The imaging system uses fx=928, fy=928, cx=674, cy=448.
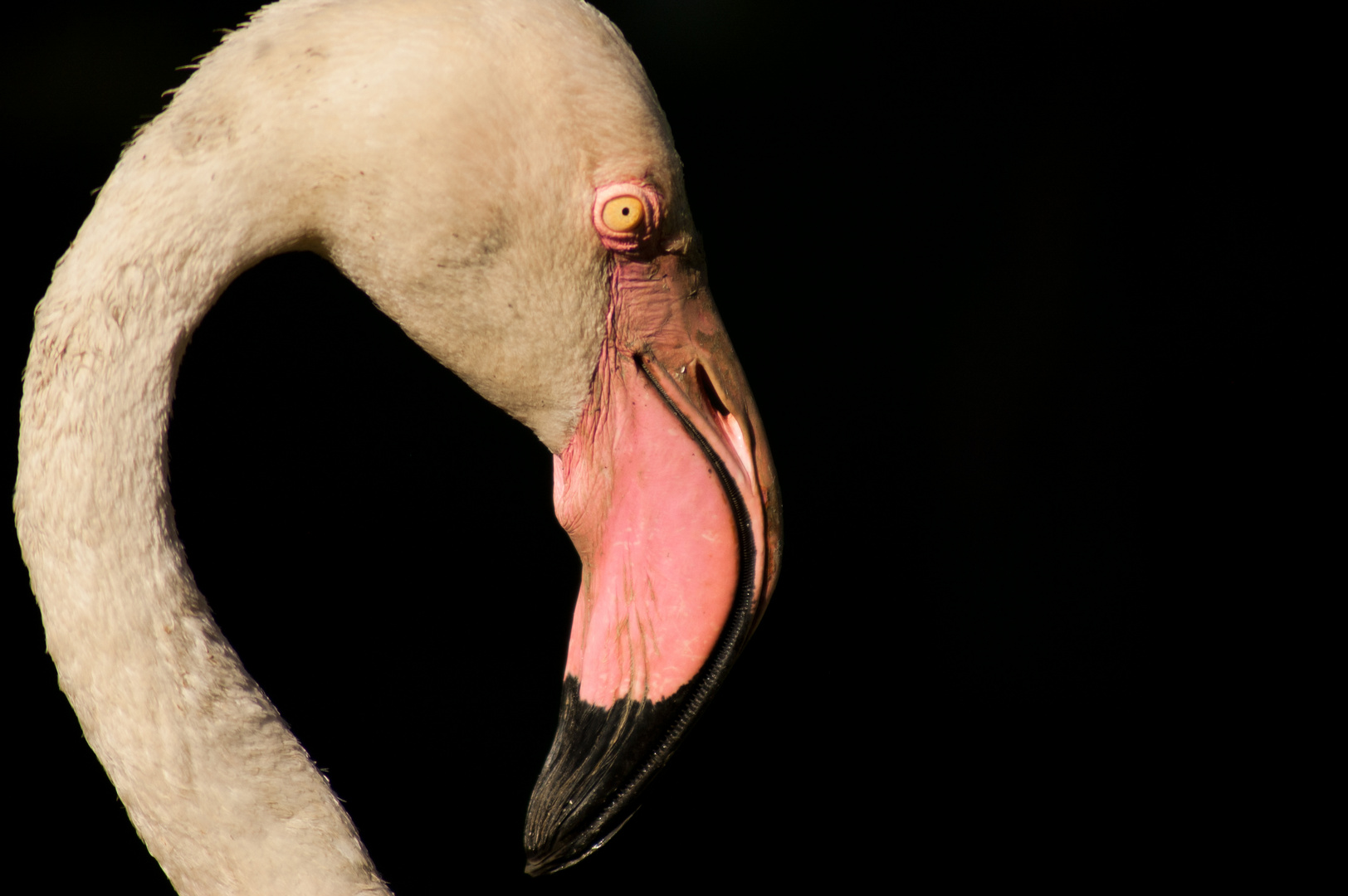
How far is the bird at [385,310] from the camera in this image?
877 mm

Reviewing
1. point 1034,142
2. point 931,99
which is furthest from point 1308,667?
point 931,99

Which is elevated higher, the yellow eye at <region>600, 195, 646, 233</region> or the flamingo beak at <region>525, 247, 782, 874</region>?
the yellow eye at <region>600, 195, 646, 233</region>

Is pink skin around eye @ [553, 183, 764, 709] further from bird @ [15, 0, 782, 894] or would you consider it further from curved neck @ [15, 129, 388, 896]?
curved neck @ [15, 129, 388, 896]

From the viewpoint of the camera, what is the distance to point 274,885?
94 centimetres

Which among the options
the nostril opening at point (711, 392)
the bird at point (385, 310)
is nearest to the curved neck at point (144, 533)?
the bird at point (385, 310)

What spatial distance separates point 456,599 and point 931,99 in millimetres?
1938

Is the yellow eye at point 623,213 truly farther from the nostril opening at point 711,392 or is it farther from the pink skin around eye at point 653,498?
the nostril opening at point 711,392

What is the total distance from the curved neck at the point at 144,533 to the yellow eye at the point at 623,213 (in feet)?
1.05

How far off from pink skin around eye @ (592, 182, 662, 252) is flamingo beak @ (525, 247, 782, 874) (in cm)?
4

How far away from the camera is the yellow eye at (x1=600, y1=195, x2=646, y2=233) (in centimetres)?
92

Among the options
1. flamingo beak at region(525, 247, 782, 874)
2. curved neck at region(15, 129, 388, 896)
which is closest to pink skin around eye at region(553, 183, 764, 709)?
flamingo beak at region(525, 247, 782, 874)

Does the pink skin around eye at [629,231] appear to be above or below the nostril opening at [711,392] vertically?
above

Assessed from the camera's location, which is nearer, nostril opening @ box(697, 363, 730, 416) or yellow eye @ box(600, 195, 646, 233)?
yellow eye @ box(600, 195, 646, 233)

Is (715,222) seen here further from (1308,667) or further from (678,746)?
(1308,667)
